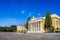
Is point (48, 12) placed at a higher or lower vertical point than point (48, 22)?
higher

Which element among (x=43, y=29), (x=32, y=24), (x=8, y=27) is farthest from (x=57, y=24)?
(x=8, y=27)

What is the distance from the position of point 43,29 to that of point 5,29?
68.5ft

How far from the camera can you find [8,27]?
247ft

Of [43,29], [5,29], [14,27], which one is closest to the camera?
[43,29]

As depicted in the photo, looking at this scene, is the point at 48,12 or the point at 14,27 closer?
the point at 48,12

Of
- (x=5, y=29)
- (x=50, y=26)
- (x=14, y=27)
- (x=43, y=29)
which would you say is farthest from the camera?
(x=14, y=27)

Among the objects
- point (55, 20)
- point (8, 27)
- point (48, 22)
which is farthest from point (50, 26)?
point (8, 27)

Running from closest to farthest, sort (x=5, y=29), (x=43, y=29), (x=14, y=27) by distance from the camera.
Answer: (x=43, y=29) → (x=5, y=29) → (x=14, y=27)

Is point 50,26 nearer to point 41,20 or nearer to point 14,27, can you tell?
point 41,20

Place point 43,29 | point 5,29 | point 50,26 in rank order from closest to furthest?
point 50,26 → point 43,29 → point 5,29

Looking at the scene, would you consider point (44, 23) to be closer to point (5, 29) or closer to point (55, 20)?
point (55, 20)

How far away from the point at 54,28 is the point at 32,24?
31.1 ft

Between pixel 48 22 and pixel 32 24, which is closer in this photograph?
pixel 48 22

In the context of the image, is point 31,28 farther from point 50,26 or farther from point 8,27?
point 8,27
